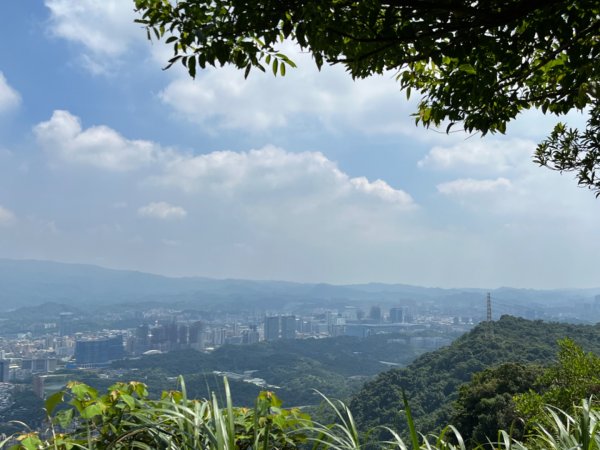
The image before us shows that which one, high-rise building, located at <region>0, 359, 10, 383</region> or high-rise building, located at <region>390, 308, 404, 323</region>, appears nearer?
high-rise building, located at <region>0, 359, 10, 383</region>

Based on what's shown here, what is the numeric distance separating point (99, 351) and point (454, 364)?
260ft

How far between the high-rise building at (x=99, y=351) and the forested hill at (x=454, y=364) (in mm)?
71232

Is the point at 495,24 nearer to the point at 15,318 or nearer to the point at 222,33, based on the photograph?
the point at 222,33

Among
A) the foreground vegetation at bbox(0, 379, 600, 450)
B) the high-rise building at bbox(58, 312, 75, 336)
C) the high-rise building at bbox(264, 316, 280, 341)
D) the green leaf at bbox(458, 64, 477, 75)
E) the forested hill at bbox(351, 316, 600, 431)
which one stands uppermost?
the green leaf at bbox(458, 64, 477, 75)

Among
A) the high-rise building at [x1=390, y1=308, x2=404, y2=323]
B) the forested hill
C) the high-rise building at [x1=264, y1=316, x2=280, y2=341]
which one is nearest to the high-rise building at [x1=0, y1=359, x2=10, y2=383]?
the forested hill

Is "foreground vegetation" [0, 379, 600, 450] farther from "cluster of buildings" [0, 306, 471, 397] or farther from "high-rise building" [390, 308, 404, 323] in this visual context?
"high-rise building" [390, 308, 404, 323]

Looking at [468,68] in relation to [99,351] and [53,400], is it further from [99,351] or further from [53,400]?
[99,351]

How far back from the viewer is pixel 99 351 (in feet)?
312

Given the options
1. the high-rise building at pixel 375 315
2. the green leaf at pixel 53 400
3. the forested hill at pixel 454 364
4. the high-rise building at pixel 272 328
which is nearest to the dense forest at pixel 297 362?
the forested hill at pixel 454 364

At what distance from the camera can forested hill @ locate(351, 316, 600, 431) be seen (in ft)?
88.0

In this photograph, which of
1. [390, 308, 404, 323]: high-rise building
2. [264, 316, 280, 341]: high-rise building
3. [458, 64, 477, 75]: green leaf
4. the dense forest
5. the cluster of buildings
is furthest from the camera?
[390, 308, 404, 323]: high-rise building

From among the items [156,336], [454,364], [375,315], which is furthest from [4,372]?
[375,315]

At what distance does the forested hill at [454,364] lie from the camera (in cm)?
2681

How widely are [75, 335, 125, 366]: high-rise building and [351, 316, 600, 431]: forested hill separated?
71232 mm
